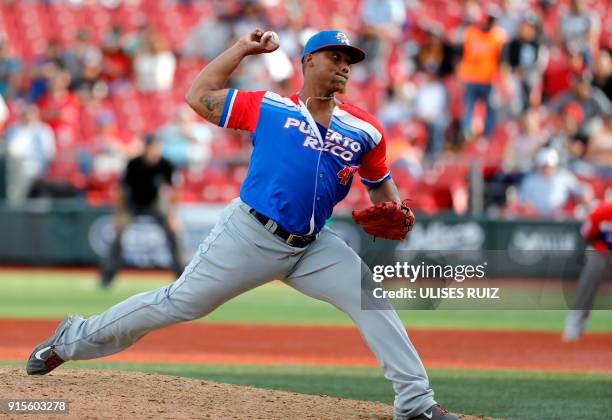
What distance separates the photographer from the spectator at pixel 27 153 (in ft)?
56.4

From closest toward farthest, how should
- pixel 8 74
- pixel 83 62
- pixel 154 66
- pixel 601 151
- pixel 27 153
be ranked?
pixel 601 151 < pixel 27 153 < pixel 154 66 < pixel 83 62 < pixel 8 74

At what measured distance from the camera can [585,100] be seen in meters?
16.7

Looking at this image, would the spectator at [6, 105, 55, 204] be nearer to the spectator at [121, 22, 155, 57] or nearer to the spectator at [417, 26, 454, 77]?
the spectator at [121, 22, 155, 57]

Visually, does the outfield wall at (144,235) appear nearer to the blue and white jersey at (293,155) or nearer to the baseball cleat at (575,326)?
the baseball cleat at (575,326)

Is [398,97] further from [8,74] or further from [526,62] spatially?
[8,74]

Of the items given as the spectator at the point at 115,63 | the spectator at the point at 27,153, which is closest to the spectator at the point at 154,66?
the spectator at the point at 115,63

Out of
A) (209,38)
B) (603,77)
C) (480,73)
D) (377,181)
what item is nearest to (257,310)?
(480,73)

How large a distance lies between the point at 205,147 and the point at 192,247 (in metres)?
1.60

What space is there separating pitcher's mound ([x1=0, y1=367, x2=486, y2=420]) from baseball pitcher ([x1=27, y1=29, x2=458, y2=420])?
418mm

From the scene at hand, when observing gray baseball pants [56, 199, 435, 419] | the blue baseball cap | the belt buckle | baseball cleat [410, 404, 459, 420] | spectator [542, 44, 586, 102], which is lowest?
baseball cleat [410, 404, 459, 420]

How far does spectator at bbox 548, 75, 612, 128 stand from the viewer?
54.1 feet

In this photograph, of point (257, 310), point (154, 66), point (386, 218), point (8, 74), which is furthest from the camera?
point (8, 74)

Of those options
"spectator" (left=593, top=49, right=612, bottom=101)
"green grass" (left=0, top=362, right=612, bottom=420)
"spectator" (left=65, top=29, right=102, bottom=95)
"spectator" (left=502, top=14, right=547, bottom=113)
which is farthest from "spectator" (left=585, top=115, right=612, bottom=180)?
"spectator" (left=65, top=29, right=102, bottom=95)

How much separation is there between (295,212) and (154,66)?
47.2ft
